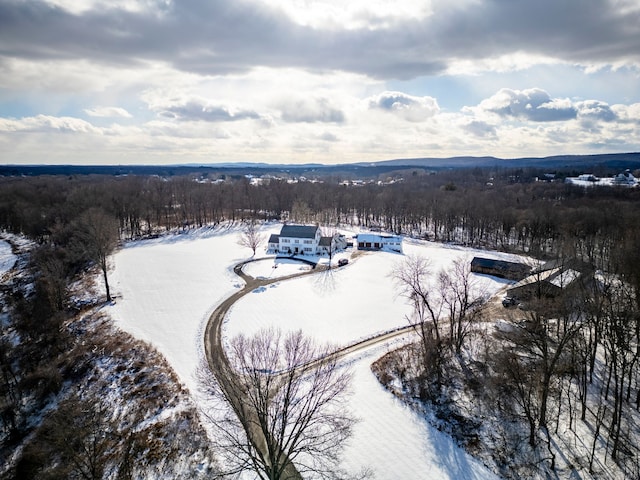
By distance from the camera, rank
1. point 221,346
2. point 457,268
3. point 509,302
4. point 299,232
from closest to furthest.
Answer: point 221,346 < point 457,268 < point 509,302 < point 299,232

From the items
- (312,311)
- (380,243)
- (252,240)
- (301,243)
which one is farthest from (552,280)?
(252,240)

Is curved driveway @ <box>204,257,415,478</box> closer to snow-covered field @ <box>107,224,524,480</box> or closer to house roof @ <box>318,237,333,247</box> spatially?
snow-covered field @ <box>107,224,524,480</box>

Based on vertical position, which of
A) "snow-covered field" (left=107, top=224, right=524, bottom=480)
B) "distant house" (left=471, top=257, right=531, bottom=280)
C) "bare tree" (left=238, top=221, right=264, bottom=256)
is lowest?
"snow-covered field" (left=107, top=224, right=524, bottom=480)

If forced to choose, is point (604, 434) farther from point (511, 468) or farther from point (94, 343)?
point (94, 343)

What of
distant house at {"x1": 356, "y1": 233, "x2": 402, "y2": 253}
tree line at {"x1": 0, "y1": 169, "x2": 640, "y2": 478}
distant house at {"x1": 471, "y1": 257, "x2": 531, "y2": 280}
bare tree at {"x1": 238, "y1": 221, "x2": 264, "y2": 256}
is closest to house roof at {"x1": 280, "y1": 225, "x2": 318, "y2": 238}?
bare tree at {"x1": 238, "y1": 221, "x2": 264, "y2": 256}

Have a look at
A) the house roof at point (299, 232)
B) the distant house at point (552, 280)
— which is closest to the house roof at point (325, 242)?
the house roof at point (299, 232)

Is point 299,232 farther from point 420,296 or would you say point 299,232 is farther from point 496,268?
point 496,268

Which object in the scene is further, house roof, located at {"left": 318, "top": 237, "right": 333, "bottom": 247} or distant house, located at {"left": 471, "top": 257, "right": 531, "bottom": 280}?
house roof, located at {"left": 318, "top": 237, "right": 333, "bottom": 247}
